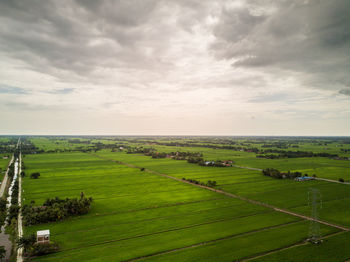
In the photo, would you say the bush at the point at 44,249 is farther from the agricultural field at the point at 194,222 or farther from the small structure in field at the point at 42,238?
the agricultural field at the point at 194,222

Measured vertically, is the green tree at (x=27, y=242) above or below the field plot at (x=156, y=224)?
above

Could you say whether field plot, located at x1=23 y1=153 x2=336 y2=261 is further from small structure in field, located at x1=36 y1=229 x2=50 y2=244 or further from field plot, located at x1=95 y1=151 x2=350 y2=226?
field plot, located at x1=95 y1=151 x2=350 y2=226

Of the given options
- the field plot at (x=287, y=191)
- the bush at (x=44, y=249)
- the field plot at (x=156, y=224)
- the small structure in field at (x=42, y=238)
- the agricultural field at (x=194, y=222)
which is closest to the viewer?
the bush at (x=44, y=249)

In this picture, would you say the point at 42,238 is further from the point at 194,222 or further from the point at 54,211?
the point at 194,222

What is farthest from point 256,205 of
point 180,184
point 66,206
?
point 66,206

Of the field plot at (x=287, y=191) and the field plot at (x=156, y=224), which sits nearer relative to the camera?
the field plot at (x=156, y=224)

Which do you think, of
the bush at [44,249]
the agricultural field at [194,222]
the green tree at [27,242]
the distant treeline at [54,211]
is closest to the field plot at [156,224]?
the agricultural field at [194,222]

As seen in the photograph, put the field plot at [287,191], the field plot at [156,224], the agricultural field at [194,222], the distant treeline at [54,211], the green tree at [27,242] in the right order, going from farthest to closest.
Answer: the field plot at [287,191], the distant treeline at [54,211], the field plot at [156,224], the agricultural field at [194,222], the green tree at [27,242]

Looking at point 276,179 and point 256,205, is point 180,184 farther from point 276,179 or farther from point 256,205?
point 276,179
